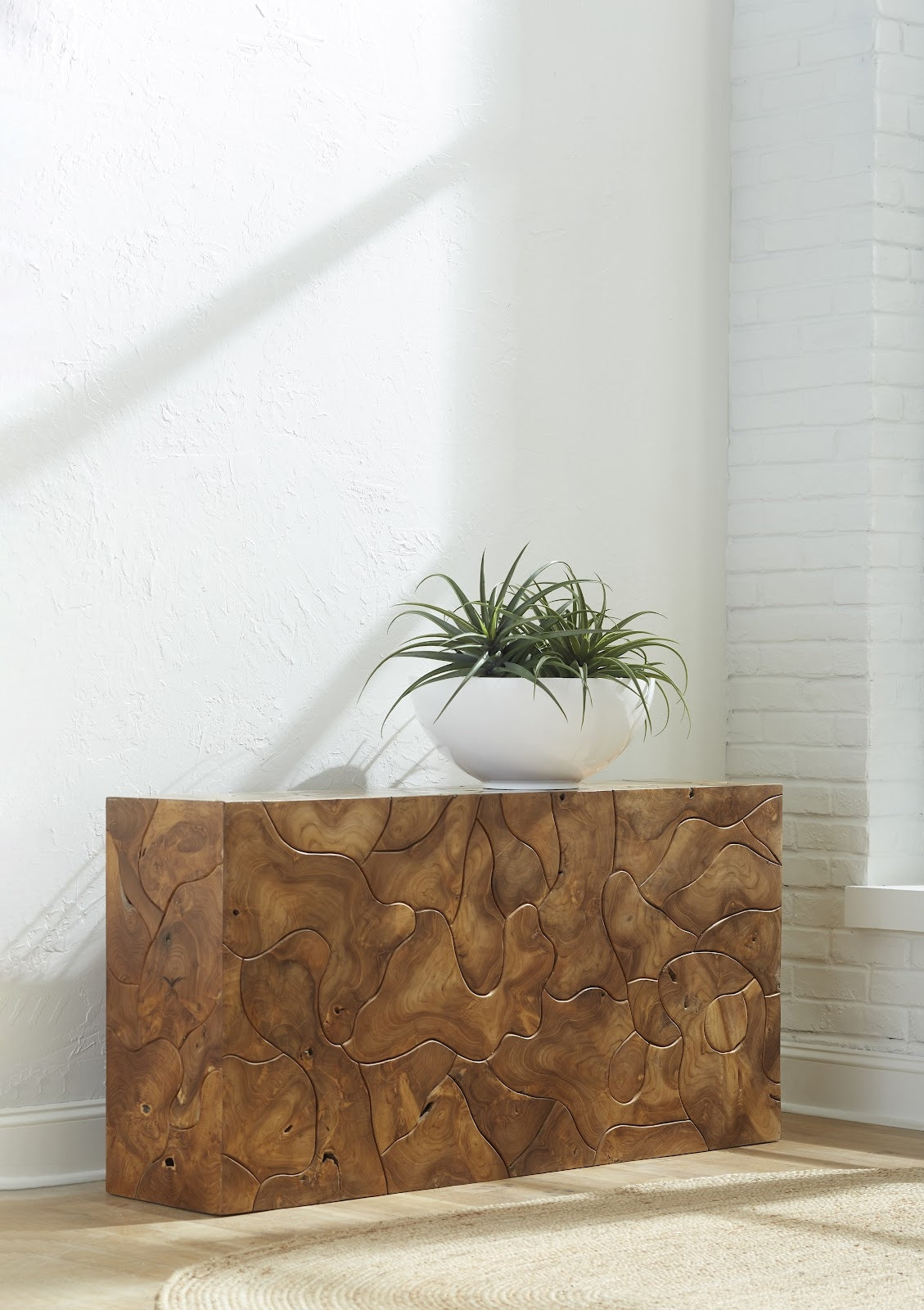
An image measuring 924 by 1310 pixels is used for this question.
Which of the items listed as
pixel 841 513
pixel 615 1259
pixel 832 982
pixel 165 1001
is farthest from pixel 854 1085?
pixel 165 1001

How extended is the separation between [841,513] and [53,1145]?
7.16 feet

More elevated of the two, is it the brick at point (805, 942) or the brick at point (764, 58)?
the brick at point (764, 58)

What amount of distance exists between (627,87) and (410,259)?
31.6 inches

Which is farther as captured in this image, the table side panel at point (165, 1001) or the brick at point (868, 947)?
the brick at point (868, 947)

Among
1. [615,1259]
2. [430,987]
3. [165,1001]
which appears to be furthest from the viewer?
[430,987]

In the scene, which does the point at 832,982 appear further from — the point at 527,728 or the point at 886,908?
the point at 527,728

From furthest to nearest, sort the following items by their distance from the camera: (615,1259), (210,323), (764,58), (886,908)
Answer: (764,58) < (886,908) < (210,323) < (615,1259)

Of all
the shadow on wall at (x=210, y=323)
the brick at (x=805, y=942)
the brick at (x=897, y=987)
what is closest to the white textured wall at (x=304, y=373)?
the shadow on wall at (x=210, y=323)

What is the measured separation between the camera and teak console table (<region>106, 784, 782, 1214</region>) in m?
2.91

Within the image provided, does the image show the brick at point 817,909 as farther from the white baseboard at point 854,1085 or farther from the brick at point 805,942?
the white baseboard at point 854,1085

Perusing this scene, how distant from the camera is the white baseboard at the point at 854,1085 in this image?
153 inches

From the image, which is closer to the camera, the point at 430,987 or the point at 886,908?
the point at 430,987

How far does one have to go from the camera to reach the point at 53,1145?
125 inches

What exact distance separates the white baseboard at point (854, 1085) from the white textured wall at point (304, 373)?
71 centimetres
